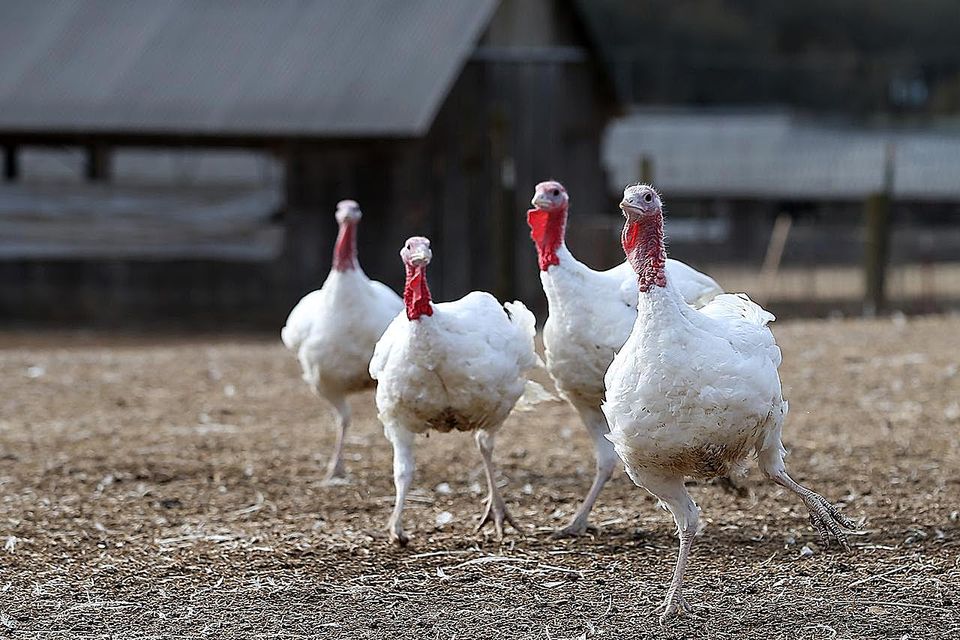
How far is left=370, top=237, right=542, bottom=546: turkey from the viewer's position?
630cm

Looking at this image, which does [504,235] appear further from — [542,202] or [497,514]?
[497,514]

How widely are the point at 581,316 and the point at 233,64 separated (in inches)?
480

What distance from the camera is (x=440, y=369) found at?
6.31 m

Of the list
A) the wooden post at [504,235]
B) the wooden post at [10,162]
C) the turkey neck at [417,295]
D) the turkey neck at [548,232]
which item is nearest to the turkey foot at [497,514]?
the turkey neck at [417,295]

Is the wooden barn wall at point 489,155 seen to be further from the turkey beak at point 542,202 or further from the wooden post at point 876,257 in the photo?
the turkey beak at point 542,202

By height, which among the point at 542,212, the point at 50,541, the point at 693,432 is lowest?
the point at 50,541

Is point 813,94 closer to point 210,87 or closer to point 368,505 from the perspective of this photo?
point 210,87

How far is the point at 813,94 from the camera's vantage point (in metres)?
41.7

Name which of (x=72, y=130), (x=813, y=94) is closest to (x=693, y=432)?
(x=72, y=130)

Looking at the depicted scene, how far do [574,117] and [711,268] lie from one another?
354 centimetres

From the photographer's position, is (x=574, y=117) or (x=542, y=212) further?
(x=574, y=117)

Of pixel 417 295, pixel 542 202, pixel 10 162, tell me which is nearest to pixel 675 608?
pixel 417 295

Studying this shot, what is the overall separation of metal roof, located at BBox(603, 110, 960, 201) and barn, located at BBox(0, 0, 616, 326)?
359 inches

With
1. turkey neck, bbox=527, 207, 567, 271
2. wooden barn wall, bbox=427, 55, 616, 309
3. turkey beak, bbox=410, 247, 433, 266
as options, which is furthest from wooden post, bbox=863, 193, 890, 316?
turkey beak, bbox=410, 247, 433, 266
